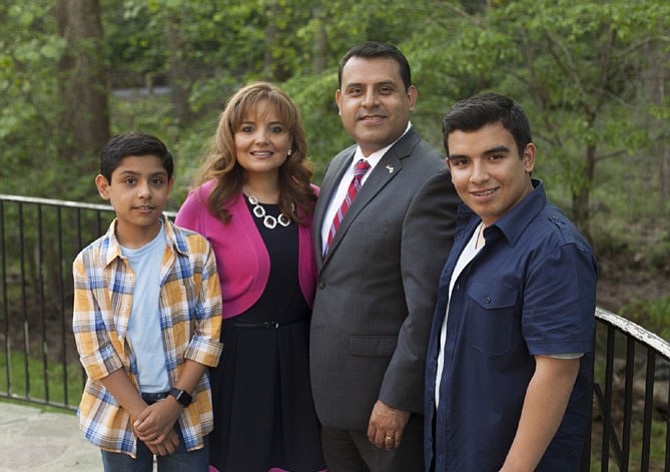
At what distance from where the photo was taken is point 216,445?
315 centimetres

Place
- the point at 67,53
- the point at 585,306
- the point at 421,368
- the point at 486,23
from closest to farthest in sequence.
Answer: the point at 585,306 → the point at 421,368 → the point at 486,23 → the point at 67,53

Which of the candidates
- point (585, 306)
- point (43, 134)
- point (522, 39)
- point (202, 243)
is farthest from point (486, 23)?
point (43, 134)

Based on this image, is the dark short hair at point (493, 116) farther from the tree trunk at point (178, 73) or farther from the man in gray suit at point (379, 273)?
the tree trunk at point (178, 73)

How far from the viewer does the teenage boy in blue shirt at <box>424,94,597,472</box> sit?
6.95 feet

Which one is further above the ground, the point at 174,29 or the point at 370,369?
the point at 174,29

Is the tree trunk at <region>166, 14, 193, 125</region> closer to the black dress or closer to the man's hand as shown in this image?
the black dress

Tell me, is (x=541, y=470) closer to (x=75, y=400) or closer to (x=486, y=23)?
(x=486, y=23)

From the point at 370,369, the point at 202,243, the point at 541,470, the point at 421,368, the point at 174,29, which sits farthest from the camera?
the point at 174,29

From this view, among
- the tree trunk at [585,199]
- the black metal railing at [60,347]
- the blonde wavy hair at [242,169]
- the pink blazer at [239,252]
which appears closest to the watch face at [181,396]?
the pink blazer at [239,252]

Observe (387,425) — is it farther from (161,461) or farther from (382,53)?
(382,53)

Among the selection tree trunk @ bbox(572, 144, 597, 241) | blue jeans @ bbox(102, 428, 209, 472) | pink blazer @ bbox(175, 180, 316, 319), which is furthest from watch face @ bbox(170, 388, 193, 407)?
tree trunk @ bbox(572, 144, 597, 241)

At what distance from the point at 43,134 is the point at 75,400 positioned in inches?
137

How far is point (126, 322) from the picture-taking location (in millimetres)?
2842

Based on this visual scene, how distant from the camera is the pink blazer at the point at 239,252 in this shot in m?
3.04
